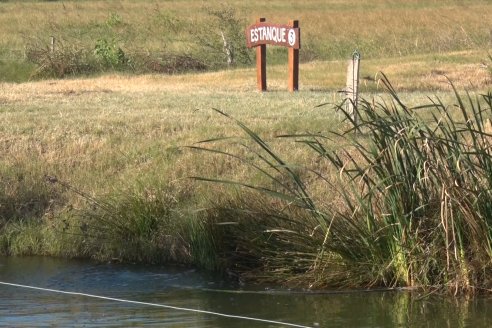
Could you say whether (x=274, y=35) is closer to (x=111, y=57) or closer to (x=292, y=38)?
(x=292, y=38)

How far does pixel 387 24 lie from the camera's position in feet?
138

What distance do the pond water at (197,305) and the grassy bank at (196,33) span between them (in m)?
18.4

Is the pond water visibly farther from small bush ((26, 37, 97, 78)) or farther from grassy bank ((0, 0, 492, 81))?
small bush ((26, 37, 97, 78))

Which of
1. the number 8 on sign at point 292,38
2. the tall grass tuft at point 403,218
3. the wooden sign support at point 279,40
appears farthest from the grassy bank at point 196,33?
the tall grass tuft at point 403,218

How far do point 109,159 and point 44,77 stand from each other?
1558 centimetres

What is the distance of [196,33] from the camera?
3862cm

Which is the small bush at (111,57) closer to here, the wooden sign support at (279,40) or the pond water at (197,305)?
the wooden sign support at (279,40)

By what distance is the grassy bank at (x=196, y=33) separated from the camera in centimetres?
2970

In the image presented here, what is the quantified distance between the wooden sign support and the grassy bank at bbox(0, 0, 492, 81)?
8.75 meters

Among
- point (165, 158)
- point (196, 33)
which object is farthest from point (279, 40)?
point (196, 33)

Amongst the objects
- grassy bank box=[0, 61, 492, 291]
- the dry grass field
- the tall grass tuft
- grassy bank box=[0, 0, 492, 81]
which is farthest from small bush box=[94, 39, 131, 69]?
the tall grass tuft

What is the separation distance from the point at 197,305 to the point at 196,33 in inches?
1192

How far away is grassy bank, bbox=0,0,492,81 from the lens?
29703 mm

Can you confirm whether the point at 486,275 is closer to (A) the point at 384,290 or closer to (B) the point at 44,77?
(A) the point at 384,290
